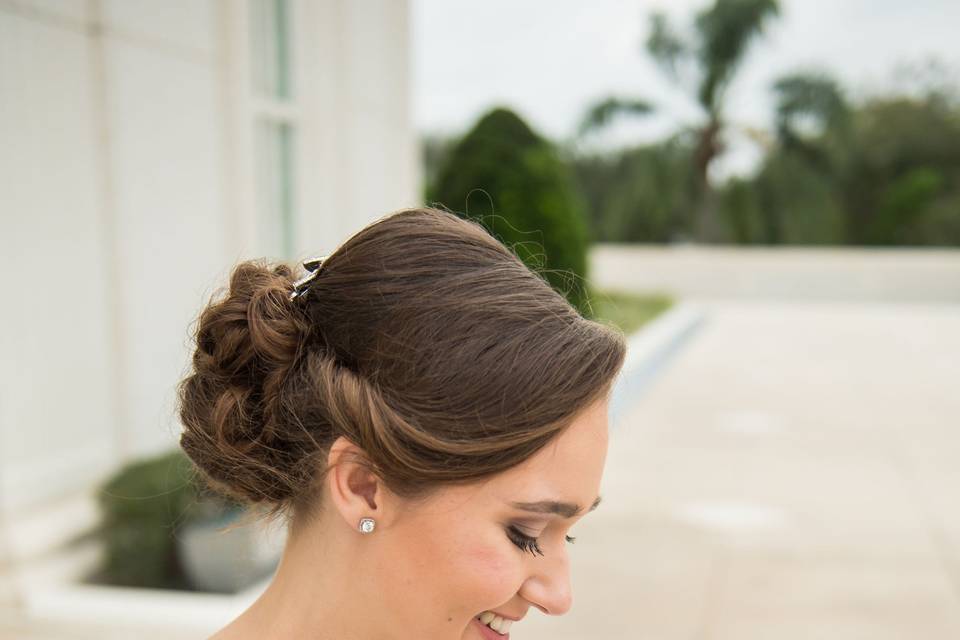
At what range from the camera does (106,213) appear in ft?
13.1

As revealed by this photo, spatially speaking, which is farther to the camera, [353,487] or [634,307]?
[634,307]

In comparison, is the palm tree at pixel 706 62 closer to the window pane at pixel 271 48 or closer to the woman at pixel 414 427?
the window pane at pixel 271 48

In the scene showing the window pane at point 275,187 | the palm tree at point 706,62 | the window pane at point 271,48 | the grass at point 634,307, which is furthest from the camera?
the palm tree at point 706,62

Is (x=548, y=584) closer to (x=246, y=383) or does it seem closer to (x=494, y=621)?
(x=494, y=621)

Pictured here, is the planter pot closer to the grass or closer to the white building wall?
the white building wall

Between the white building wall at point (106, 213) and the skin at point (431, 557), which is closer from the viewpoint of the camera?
the skin at point (431, 557)

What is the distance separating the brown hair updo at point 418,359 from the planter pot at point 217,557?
100 inches

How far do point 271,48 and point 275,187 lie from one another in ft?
2.54

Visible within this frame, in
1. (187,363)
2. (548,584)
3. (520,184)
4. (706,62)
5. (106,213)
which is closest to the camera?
(548,584)

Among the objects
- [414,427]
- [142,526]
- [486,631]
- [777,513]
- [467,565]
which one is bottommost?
[777,513]

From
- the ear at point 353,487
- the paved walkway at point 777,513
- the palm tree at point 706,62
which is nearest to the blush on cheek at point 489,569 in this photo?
the ear at point 353,487

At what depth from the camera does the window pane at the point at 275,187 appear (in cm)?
533

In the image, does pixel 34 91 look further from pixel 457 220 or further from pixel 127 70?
pixel 457 220

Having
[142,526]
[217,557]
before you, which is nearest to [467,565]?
[217,557]
